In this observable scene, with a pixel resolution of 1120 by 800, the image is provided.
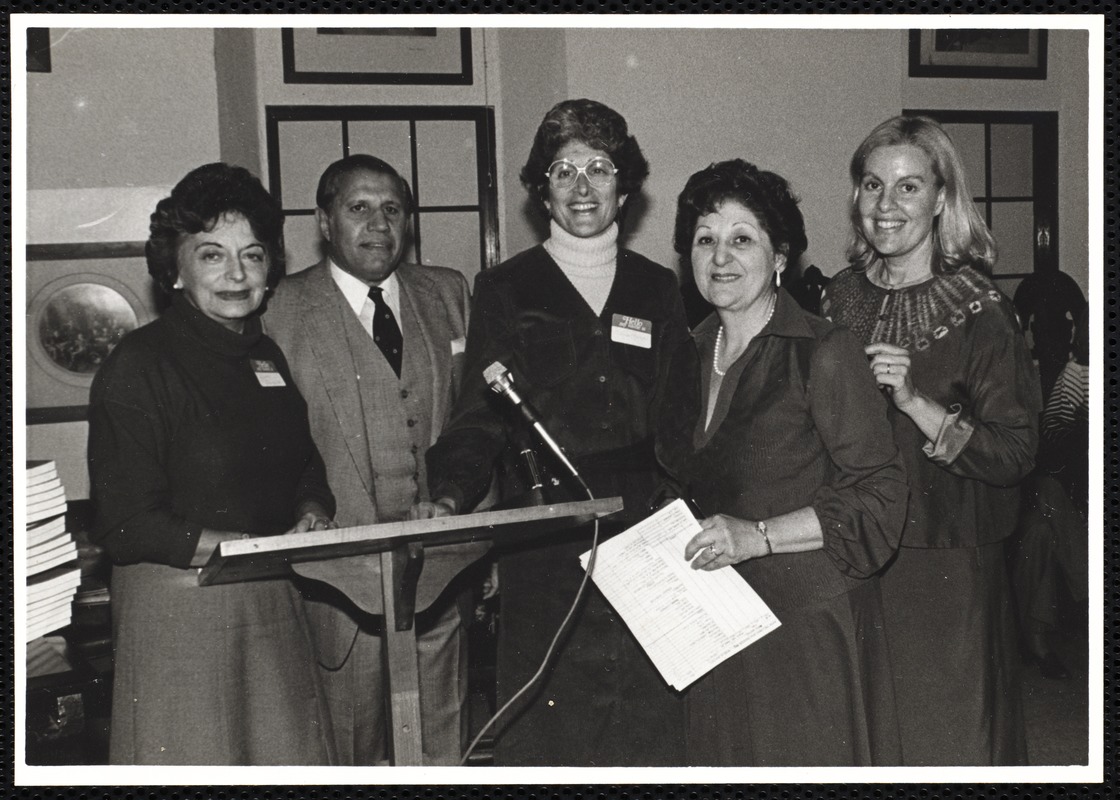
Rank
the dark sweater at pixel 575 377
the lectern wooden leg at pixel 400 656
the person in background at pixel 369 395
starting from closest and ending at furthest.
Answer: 1. the lectern wooden leg at pixel 400 656
2. the dark sweater at pixel 575 377
3. the person in background at pixel 369 395

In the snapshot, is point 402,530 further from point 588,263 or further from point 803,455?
point 588,263

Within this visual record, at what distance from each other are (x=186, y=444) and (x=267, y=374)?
0.29 metres

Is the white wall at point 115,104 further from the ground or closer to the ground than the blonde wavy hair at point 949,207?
further from the ground

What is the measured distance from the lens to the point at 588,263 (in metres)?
2.61

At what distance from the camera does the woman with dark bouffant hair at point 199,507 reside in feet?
7.59

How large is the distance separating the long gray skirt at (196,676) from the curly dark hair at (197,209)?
0.76 metres

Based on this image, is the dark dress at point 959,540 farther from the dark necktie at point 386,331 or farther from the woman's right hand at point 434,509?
the dark necktie at point 386,331

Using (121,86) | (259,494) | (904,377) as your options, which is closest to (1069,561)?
(904,377)

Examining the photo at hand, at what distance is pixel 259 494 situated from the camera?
245 centimetres

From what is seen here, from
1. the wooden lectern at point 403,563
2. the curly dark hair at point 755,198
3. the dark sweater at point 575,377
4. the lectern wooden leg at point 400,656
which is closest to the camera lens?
the wooden lectern at point 403,563

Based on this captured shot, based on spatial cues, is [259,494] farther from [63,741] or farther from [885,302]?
[885,302]

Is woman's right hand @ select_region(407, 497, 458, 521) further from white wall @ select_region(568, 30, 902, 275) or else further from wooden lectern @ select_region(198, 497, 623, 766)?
white wall @ select_region(568, 30, 902, 275)

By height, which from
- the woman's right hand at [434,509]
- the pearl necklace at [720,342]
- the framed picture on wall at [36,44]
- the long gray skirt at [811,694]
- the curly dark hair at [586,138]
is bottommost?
the long gray skirt at [811,694]

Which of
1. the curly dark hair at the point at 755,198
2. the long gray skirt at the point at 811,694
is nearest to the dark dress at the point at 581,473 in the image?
the long gray skirt at the point at 811,694
